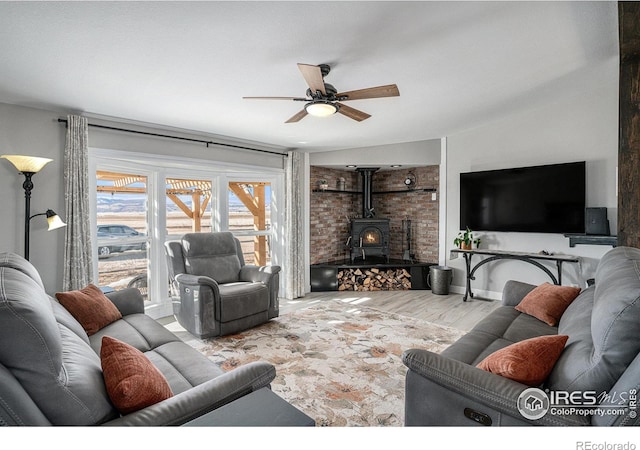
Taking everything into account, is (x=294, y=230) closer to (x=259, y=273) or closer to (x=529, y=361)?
(x=259, y=273)

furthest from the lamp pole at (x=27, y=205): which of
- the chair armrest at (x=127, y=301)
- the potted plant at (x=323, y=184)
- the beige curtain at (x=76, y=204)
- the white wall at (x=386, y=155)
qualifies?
the potted plant at (x=323, y=184)

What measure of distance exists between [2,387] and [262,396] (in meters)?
0.72

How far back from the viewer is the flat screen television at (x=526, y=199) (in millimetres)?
4020

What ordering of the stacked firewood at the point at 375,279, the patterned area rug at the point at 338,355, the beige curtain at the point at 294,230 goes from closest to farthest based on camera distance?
the patterned area rug at the point at 338,355, the beige curtain at the point at 294,230, the stacked firewood at the point at 375,279

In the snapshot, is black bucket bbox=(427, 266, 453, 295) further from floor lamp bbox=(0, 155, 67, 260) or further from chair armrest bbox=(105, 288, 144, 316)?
floor lamp bbox=(0, 155, 67, 260)

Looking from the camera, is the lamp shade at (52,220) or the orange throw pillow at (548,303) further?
the lamp shade at (52,220)

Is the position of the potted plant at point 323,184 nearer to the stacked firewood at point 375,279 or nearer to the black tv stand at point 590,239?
the stacked firewood at point 375,279

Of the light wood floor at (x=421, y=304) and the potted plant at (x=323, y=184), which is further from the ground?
the potted plant at (x=323, y=184)

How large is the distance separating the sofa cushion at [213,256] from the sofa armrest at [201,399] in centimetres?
267

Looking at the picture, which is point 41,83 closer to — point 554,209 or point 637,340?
point 637,340

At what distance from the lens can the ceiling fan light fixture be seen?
2498 mm

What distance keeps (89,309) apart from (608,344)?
2880 millimetres

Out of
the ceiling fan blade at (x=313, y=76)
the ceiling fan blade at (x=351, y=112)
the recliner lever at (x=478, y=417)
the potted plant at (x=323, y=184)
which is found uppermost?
the ceiling fan blade at (x=313, y=76)
